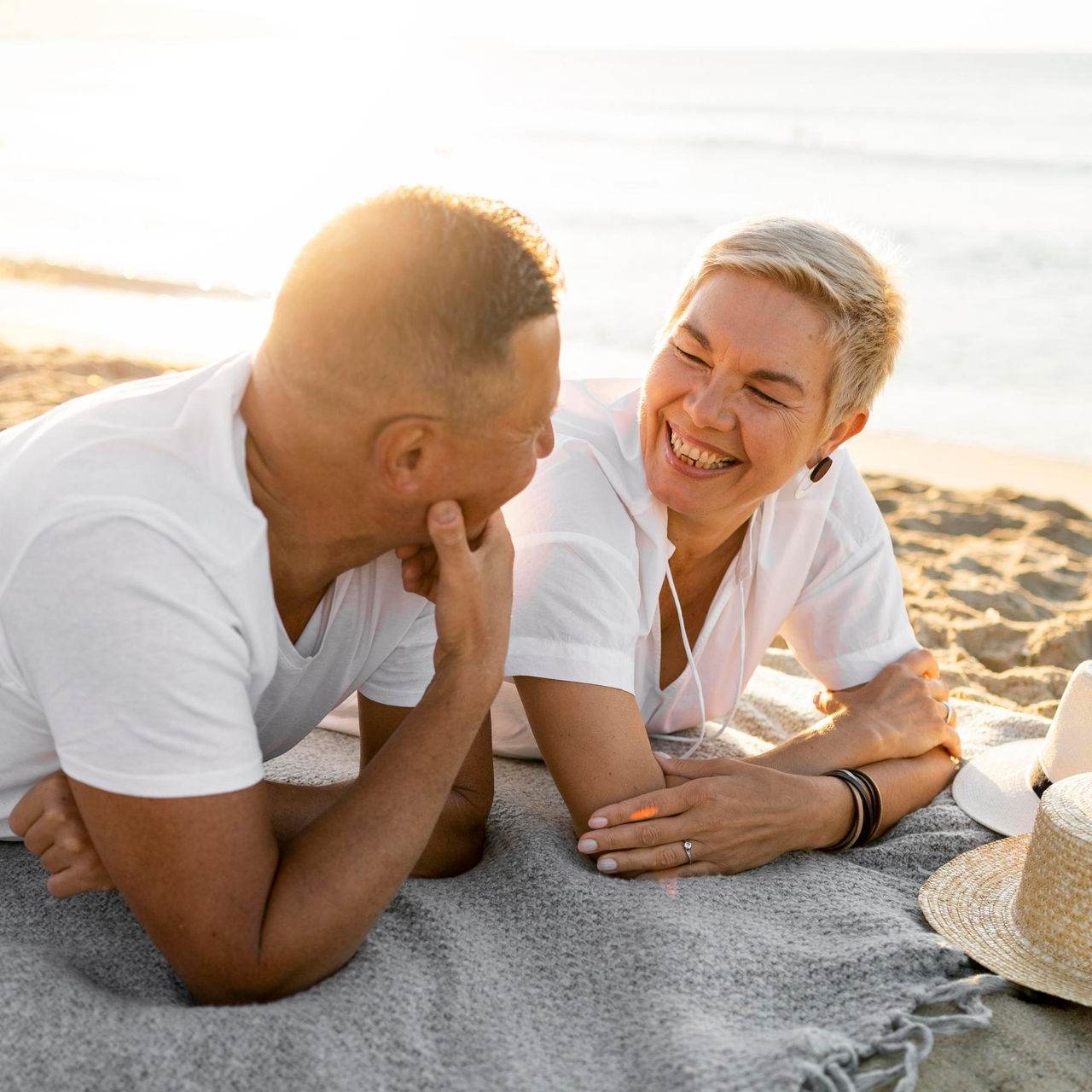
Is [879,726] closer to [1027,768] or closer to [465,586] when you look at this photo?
[1027,768]

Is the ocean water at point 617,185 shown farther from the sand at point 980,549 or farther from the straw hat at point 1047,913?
the straw hat at point 1047,913

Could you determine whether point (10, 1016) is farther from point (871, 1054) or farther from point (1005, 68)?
point (1005, 68)

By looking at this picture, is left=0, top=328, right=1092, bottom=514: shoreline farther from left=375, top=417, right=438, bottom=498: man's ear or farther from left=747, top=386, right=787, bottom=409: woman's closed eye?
left=375, top=417, right=438, bottom=498: man's ear

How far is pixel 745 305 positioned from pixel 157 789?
1.74 metres

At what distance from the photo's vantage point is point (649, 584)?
2906mm

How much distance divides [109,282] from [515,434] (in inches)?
462

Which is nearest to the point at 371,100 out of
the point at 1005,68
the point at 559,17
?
the point at 1005,68

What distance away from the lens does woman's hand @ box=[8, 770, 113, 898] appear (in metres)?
2.01

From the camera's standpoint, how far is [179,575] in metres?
1.75

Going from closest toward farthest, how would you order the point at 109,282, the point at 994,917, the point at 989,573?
the point at 994,917 < the point at 989,573 < the point at 109,282

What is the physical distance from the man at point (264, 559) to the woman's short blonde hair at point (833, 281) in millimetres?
918

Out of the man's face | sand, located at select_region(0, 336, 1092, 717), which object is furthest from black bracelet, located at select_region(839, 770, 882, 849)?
the man's face

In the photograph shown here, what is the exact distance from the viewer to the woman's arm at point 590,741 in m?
2.64

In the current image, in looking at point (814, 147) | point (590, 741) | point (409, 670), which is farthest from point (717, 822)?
point (814, 147)
